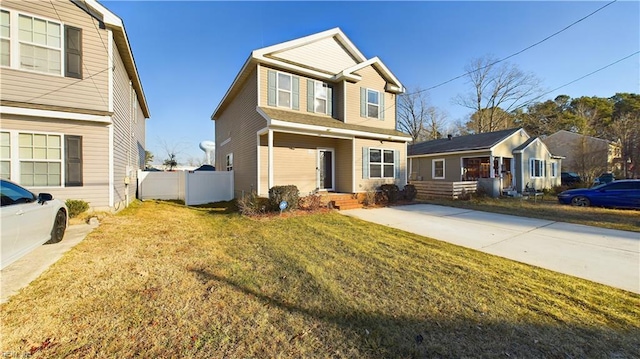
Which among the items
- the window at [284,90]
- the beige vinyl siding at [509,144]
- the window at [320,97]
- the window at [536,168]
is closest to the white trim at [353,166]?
the window at [320,97]

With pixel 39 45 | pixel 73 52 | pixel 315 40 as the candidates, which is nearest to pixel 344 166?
pixel 315 40

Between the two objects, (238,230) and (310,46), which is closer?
(238,230)

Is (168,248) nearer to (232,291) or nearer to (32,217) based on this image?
(32,217)

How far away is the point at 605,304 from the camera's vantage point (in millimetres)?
3062

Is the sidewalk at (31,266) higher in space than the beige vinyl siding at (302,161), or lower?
lower

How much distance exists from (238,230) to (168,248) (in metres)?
1.91

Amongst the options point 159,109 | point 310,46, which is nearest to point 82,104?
point 310,46

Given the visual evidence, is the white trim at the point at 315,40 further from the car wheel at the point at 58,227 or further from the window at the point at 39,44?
the car wheel at the point at 58,227

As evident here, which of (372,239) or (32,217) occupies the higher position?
(32,217)

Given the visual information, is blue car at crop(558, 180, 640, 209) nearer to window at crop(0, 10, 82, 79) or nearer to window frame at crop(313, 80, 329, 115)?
window frame at crop(313, 80, 329, 115)

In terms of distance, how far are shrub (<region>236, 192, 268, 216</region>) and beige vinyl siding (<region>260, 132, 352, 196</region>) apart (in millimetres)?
1028

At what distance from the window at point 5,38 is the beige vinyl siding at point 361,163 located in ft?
38.2

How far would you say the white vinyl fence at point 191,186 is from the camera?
12.5 metres

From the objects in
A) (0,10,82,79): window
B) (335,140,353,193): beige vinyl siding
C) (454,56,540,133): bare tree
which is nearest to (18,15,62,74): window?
(0,10,82,79): window
